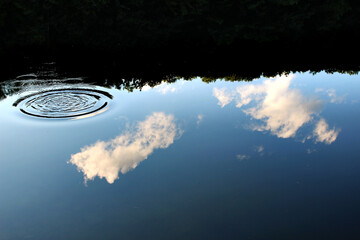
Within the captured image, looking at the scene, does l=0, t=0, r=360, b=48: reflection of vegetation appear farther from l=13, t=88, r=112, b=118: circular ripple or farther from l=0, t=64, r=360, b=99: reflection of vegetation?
l=13, t=88, r=112, b=118: circular ripple

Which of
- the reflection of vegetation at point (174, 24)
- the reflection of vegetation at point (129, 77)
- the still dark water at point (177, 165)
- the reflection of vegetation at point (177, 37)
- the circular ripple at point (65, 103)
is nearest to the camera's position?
the still dark water at point (177, 165)

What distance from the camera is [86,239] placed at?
4.16 meters

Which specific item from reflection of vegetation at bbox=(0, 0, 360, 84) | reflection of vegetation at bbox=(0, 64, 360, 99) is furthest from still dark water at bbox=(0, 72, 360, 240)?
reflection of vegetation at bbox=(0, 0, 360, 84)

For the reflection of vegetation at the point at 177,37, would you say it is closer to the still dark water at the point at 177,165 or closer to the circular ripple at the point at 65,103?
the circular ripple at the point at 65,103

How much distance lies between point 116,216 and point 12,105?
18.2ft

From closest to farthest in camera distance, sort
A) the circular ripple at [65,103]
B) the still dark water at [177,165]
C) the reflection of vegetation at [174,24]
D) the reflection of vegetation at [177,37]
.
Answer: the still dark water at [177,165]
the circular ripple at [65,103]
the reflection of vegetation at [177,37]
the reflection of vegetation at [174,24]

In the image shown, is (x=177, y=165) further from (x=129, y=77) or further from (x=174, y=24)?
(x=174, y=24)

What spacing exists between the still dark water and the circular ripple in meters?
0.03

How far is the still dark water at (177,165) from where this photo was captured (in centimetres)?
445

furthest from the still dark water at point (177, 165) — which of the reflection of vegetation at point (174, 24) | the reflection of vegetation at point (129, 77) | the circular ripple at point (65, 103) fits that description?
the reflection of vegetation at point (174, 24)

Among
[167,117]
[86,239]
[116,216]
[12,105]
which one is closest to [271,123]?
[167,117]

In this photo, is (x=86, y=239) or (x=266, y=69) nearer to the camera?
(x=86, y=239)

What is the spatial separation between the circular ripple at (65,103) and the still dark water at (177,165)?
3 cm

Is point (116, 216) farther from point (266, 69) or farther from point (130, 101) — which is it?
point (266, 69)
